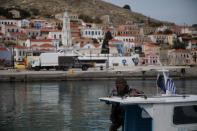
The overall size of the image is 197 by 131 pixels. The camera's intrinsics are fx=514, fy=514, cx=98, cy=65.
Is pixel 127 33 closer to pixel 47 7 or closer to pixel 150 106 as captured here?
pixel 47 7

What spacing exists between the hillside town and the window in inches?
2650

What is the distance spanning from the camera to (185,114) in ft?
26.3

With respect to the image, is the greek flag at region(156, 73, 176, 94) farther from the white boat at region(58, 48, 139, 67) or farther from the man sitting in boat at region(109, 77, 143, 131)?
the white boat at region(58, 48, 139, 67)

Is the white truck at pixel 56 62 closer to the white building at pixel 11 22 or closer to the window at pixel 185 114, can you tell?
the white building at pixel 11 22

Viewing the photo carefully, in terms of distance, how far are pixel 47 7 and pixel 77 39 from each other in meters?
60.9

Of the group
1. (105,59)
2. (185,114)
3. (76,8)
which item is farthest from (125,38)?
(185,114)

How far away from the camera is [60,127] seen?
15320mm

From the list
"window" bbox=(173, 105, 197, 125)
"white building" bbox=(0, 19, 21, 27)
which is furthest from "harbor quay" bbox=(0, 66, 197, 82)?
"white building" bbox=(0, 19, 21, 27)

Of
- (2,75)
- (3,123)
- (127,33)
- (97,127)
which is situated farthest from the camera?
(127,33)

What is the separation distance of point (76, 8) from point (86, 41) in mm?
65065

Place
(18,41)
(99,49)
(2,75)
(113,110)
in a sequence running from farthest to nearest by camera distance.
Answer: (18,41), (99,49), (2,75), (113,110)

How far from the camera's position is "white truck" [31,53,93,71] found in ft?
236

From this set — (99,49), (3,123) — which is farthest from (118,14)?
(3,123)

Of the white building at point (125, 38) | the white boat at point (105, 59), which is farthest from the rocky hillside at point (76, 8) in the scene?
the white boat at point (105, 59)
